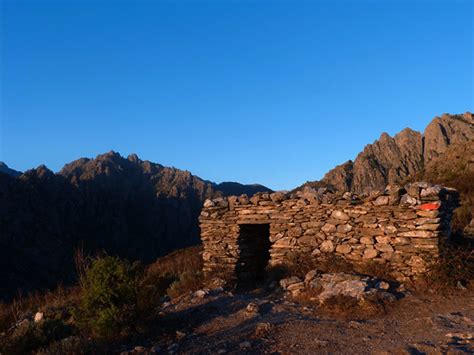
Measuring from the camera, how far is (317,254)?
9.00 meters

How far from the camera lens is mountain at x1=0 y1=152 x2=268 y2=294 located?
36134 millimetres

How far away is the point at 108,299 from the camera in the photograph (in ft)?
21.2

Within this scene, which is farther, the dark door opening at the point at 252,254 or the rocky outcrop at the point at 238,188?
the rocky outcrop at the point at 238,188

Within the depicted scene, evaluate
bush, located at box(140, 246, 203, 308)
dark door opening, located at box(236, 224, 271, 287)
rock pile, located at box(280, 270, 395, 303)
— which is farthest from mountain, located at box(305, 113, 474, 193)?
rock pile, located at box(280, 270, 395, 303)

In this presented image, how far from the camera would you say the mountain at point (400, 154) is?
47.3 m

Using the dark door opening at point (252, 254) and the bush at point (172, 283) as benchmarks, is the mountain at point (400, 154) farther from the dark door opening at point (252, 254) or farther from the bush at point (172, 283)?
the dark door opening at point (252, 254)

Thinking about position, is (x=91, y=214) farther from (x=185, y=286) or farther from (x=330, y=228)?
(x=330, y=228)

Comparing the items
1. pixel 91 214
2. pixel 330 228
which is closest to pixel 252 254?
pixel 330 228

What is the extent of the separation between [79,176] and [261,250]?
5579cm

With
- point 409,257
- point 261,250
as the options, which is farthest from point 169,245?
point 409,257

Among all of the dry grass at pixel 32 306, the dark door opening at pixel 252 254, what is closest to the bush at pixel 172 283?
the dark door opening at pixel 252 254

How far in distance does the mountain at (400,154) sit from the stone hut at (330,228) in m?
36.4

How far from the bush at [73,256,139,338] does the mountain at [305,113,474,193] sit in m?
40.3

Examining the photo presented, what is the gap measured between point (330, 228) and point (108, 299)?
4.86 m
